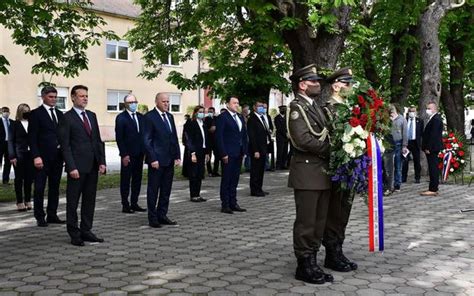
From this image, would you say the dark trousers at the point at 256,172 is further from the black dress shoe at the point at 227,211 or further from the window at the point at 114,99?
the window at the point at 114,99

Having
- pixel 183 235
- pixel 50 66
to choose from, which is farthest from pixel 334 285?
pixel 50 66

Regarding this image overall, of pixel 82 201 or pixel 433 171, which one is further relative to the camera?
pixel 433 171

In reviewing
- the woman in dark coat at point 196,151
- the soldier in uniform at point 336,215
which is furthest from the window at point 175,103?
the soldier in uniform at point 336,215

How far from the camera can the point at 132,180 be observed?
1016 cm

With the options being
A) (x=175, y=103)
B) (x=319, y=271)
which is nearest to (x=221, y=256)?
(x=319, y=271)

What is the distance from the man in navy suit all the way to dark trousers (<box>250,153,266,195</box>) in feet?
A: 6.10

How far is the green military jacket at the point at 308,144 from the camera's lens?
215 inches

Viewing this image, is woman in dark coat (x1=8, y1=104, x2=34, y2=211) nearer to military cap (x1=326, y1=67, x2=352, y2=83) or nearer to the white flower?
military cap (x1=326, y1=67, x2=352, y2=83)

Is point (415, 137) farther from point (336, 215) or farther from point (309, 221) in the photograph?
point (309, 221)

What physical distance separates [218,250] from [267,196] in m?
5.41

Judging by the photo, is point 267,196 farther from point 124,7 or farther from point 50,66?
point 124,7

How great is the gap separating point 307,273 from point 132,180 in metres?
5.40

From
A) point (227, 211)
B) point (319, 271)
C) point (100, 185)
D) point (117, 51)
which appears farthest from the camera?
point (117, 51)

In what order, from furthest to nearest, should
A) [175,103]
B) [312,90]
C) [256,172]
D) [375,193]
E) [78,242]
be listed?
[175,103]
[256,172]
[78,242]
[375,193]
[312,90]
